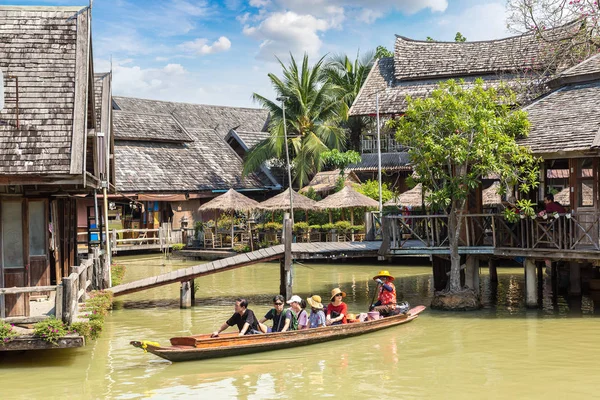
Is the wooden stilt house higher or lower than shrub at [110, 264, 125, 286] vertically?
higher

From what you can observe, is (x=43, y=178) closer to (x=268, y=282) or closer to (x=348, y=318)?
(x=348, y=318)

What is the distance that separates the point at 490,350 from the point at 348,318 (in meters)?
3.05

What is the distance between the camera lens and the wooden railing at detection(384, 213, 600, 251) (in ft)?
57.3

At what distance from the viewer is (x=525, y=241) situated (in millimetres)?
19031

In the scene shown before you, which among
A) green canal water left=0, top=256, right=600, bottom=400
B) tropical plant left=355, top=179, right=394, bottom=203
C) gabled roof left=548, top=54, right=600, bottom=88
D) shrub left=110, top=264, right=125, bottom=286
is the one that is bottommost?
green canal water left=0, top=256, right=600, bottom=400

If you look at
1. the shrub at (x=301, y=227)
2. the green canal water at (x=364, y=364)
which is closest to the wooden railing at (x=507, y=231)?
the green canal water at (x=364, y=364)

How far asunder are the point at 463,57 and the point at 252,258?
751 inches

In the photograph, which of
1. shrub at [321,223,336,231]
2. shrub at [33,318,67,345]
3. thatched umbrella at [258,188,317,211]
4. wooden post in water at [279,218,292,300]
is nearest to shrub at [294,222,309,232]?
thatched umbrella at [258,188,317,211]

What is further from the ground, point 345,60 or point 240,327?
point 345,60

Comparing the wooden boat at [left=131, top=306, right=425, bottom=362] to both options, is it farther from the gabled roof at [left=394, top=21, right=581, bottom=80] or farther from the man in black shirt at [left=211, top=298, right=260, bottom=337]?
the gabled roof at [left=394, top=21, right=581, bottom=80]

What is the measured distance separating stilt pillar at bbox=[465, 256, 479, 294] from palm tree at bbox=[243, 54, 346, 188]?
19.1m

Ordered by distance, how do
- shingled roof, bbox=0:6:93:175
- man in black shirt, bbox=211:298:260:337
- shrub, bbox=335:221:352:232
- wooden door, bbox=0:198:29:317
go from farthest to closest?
1. shrub, bbox=335:221:352:232
2. wooden door, bbox=0:198:29:317
3. man in black shirt, bbox=211:298:260:337
4. shingled roof, bbox=0:6:93:175

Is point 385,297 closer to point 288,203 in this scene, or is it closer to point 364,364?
point 364,364

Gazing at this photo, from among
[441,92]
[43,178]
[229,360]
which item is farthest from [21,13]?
[441,92]
